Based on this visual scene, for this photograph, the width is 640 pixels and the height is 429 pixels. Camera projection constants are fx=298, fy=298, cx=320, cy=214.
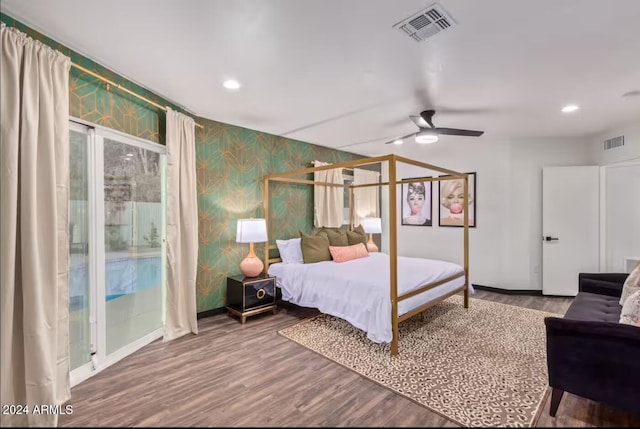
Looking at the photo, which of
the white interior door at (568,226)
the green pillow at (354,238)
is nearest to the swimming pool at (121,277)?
the green pillow at (354,238)

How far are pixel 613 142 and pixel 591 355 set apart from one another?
12.9 feet

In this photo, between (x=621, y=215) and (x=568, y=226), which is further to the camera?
(x=568, y=226)

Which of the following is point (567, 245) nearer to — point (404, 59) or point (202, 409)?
point (404, 59)

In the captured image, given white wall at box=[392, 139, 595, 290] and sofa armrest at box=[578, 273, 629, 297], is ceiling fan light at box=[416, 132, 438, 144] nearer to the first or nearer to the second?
white wall at box=[392, 139, 595, 290]

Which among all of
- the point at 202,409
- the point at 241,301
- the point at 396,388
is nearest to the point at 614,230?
the point at 396,388

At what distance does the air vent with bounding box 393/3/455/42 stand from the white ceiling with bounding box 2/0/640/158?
47 millimetres

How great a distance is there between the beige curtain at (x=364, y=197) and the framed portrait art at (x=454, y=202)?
4.13 ft

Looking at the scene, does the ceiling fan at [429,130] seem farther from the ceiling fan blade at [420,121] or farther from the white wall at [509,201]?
the white wall at [509,201]

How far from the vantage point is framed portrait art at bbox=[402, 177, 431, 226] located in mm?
5863

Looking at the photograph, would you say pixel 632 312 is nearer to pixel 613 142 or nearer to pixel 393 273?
pixel 393 273

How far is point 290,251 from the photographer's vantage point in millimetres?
4363

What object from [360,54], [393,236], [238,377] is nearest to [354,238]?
[393,236]

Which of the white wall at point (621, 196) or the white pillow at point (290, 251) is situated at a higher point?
the white wall at point (621, 196)

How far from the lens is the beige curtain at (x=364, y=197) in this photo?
5.68 m
